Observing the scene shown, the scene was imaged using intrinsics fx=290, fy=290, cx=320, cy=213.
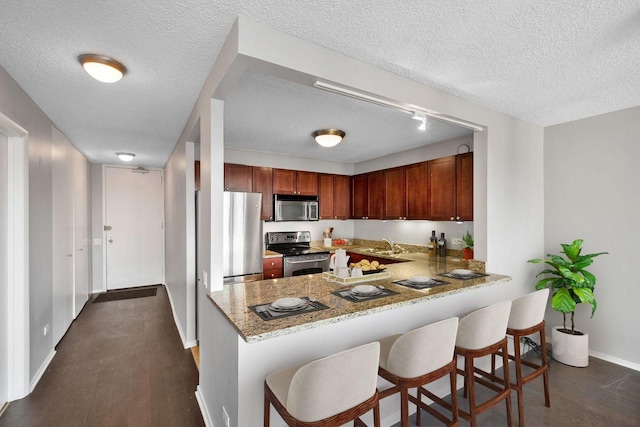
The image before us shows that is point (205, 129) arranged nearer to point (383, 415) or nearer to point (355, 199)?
point (383, 415)

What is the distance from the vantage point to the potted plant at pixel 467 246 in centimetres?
Result: 339

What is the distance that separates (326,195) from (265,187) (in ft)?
Answer: 3.87

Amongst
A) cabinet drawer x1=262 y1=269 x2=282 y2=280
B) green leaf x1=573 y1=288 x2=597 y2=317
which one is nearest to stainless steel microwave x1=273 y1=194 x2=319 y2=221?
cabinet drawer x1=262 y1=269 x2=282 y2=280

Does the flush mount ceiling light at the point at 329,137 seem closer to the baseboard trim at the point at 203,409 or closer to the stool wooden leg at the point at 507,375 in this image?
the stool wooden leg at the point at 507,375

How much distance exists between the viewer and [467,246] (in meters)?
3.69

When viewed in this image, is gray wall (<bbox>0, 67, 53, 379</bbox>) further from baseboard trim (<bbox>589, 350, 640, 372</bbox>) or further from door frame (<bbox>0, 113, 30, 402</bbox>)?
baseboard trim (<bbox>589, 350, 640, 372</bbox>)

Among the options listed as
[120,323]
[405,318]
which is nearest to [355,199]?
[405,318]

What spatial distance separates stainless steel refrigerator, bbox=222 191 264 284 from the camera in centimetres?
328

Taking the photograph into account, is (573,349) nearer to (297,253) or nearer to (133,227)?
(297,253)

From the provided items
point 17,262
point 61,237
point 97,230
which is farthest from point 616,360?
point 97,230

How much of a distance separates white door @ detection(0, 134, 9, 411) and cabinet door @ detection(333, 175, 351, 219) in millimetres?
4078

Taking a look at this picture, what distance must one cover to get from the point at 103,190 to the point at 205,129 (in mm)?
4962

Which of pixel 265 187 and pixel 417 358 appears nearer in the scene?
pixel 417 358

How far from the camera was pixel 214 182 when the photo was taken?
197cm
